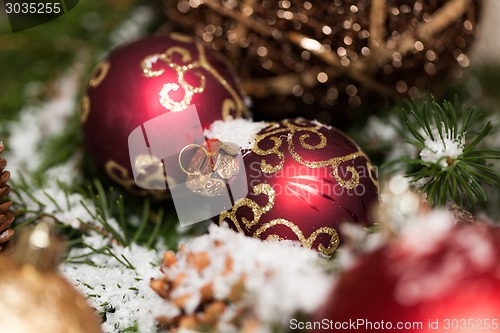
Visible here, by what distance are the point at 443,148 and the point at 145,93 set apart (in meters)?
0.32

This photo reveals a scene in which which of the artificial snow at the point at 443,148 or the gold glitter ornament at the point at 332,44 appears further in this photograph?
the gold glitter ornament at the point at 332,44

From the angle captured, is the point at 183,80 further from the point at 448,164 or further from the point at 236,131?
the point at 448,164

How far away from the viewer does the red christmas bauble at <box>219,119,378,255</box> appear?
473 mm

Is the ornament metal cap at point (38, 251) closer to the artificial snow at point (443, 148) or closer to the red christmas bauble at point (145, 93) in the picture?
the red christmas bauble at point (145, 93)

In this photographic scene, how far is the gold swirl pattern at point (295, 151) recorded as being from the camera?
49cm

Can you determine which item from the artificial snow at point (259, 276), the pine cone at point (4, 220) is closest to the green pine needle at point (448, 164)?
the artificial snow at point (259, 276)

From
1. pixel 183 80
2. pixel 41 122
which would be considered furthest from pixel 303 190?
pixel 41 122

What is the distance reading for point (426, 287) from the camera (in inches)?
11.6

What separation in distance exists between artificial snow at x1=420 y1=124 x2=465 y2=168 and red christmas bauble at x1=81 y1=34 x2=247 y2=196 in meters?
0.22

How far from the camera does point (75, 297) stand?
0.36m

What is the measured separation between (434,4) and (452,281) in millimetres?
420

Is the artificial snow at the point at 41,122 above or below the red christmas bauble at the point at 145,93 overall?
below

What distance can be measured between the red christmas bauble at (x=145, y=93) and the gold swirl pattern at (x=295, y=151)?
0.08 m

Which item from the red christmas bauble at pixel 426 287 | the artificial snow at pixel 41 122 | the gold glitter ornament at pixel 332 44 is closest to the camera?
the red christmas bauble at pixel 426 287
